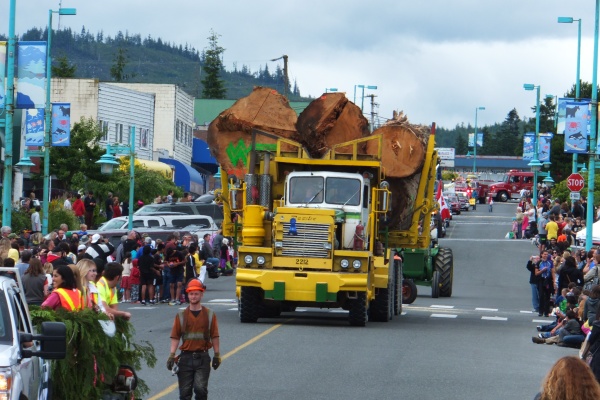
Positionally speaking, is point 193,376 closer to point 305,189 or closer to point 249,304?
point 305,189

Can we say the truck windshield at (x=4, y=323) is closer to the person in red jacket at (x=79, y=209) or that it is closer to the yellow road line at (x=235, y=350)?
the yellow road line at (x=235, y=350)

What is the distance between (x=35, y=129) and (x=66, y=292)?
25.6m

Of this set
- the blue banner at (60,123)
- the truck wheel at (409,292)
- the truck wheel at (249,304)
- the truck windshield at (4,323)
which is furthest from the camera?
the blue banner at (60,123)

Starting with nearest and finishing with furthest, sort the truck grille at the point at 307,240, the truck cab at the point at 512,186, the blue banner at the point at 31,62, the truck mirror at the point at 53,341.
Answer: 1. the truck mirror at the point at 53,341
2. the truck grille at the point at 307,240
3. the blue banner at the point at 31,62
4. the truck cab at the point at 512,186

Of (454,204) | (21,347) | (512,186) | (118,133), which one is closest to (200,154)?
(454,204)

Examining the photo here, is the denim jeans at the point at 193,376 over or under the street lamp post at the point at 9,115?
under

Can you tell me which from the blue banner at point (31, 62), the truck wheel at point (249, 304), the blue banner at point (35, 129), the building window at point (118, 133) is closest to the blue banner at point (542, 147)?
the building window at point (118, 133)

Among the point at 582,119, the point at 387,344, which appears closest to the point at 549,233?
the point at 582,119

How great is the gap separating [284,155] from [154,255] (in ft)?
31.0

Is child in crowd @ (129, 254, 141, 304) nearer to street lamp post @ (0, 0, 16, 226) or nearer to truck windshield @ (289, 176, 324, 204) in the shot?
street lamp post @ (0, 0, 16, 226)

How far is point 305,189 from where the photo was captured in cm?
2461

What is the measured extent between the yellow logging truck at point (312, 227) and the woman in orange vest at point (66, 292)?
12202mm

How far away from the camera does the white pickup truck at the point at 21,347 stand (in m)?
8.45

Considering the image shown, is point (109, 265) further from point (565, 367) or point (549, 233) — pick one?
point (549, 233)
